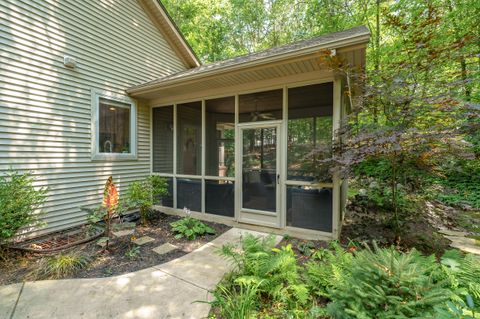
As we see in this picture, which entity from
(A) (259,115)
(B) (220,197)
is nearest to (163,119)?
(B) (220,197)

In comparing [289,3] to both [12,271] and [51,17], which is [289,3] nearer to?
[51,17]

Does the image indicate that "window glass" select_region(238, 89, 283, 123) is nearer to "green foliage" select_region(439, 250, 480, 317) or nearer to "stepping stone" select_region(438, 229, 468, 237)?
"green foliage" select_region(439, 250, 480, 317)

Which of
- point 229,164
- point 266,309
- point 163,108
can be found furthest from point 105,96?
point 266,309

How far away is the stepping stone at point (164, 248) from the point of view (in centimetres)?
356

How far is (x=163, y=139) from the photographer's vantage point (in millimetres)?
5750

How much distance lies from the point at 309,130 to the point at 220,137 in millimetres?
1900

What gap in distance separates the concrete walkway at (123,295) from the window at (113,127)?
9.25 feet

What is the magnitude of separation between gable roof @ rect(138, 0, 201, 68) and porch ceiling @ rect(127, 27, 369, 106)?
2369mm

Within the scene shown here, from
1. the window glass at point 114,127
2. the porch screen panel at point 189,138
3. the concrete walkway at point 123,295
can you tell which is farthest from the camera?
the porch screen panel at point 189,138

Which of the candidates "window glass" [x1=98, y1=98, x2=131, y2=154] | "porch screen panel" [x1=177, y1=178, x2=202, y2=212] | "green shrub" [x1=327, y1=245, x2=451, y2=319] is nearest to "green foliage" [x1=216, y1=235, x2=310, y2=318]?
"green shrub" [x1=327, y1=245, x2=451, y2=319]

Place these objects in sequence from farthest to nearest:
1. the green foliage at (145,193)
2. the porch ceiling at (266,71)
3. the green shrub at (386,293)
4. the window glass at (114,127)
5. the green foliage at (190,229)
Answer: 1. the window glass at (114,127)
2. the green foliage at (145,193)
3. the green foliage at (190,229)
4. the porch ceiling at (266,71)
5. the green shrub at (386,293)

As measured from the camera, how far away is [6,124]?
3.55 meters

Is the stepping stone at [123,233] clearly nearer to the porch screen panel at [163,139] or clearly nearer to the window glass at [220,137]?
the porch screen panel at [163,139]

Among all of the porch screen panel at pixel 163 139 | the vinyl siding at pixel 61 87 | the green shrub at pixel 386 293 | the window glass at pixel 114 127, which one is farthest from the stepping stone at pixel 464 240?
the window glass at pixel 114 127
